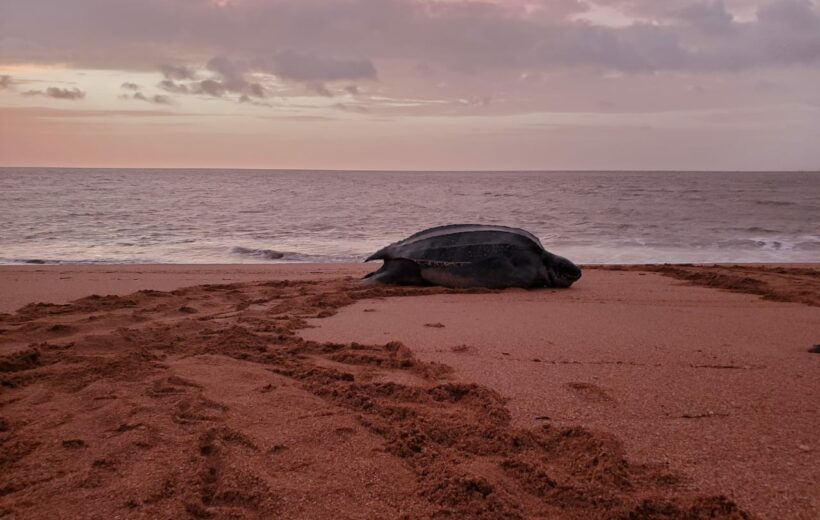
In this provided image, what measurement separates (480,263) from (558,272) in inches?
37.8

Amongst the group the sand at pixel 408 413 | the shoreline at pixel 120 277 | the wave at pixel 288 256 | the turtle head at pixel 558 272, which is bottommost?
the wave at pixel 288 256

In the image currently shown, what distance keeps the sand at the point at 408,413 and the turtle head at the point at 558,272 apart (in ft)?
5.08

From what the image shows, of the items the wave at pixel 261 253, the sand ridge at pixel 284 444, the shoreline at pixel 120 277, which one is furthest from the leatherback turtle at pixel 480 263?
the wave at pixel 261 253

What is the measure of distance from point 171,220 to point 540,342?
61.1ft

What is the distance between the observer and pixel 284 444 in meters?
2.47

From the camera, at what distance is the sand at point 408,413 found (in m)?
2.04

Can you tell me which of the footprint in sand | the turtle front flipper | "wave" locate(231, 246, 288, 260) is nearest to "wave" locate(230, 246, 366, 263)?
"wave" locate(231, 246, 288, 260)

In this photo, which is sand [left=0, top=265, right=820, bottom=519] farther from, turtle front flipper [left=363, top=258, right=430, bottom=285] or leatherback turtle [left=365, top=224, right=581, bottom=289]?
turtle front flipper [left=363, top=258, right=430, bottom=285]

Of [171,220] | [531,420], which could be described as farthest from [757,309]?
[171,220]

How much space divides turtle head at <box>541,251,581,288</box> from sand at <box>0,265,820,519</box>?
1.55 metres

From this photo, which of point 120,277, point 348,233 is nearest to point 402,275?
point 120,277

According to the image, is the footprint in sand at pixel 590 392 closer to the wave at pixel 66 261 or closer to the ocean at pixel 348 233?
the ocean at pixel 348 233

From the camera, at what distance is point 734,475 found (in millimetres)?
2164

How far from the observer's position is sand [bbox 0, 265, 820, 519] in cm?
204
